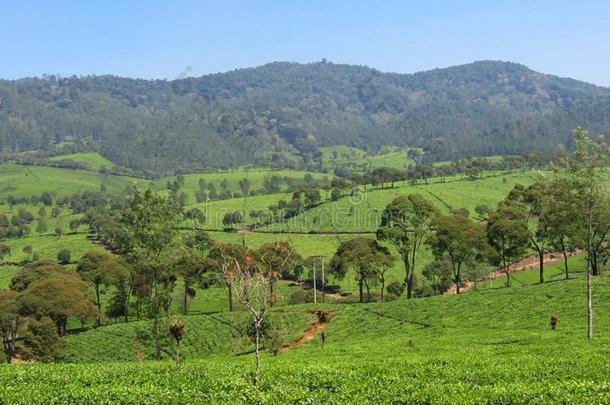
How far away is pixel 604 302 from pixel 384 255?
48.5 metres

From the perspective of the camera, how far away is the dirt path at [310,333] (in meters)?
61.1

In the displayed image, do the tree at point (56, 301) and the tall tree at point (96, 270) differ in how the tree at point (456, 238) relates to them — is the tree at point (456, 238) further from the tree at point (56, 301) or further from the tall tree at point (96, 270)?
the tall tree at point (96, 270)

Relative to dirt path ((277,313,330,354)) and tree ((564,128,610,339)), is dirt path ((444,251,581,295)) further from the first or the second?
tree ((564,128,610,339))

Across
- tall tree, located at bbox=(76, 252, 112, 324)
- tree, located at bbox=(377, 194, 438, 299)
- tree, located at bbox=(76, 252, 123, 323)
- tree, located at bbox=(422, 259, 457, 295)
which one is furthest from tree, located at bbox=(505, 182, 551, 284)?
tall tree, located at bbox=(76, 252, 112, 324)

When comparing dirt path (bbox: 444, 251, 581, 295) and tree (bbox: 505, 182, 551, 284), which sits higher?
tree (bbox: 505, 182, 551, 284)

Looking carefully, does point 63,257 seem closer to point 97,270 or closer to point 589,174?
point 97,270

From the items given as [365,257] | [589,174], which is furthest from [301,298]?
[589,174]

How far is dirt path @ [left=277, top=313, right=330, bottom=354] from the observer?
61.1m

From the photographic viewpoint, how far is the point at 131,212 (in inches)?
2235

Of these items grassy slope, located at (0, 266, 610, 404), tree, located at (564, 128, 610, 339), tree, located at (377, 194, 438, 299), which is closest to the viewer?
grassy slope, located at (0, 266, 610, 404)

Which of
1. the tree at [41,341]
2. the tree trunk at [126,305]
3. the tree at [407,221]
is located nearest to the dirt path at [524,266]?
the tree at [407,221]

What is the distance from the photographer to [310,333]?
66.8 metres

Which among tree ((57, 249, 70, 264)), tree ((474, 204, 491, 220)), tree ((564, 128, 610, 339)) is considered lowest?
tree ((57, 249, 70, 264))

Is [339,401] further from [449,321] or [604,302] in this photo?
[604,302]
